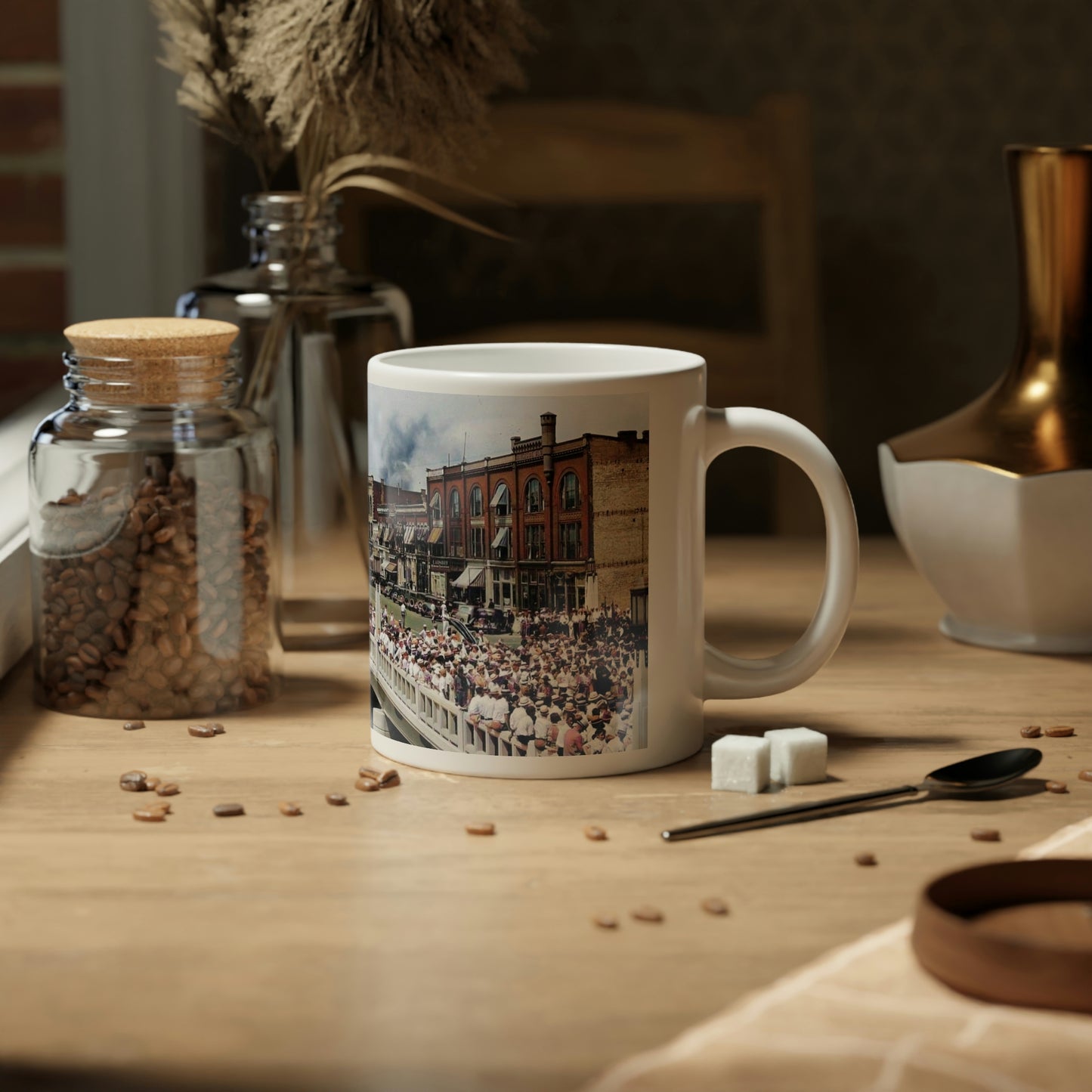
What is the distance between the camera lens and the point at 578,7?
1.47 m

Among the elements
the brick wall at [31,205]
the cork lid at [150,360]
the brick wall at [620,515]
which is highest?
the brick wall at [31,205]

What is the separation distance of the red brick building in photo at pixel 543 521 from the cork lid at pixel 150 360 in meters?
0.16

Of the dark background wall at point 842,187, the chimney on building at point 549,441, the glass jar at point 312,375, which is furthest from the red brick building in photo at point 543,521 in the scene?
the dark background wall at point 842,187

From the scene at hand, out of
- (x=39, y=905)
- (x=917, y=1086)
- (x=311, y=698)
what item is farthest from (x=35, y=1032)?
(x=311, y=698)

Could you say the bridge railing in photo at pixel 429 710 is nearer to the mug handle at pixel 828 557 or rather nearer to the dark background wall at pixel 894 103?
the mug handle at pixel 828 557

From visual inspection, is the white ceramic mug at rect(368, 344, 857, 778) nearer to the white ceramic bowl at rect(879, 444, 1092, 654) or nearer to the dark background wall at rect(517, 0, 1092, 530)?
the white ceramic bowl at rect(879, 444, 1092, 654)

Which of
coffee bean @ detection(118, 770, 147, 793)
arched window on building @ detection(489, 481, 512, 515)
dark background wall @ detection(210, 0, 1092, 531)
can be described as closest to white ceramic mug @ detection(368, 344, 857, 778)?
arched window on building @ detection(489, 481, 512, 515)

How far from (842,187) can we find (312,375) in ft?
2.70

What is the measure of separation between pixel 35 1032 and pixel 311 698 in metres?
0.34

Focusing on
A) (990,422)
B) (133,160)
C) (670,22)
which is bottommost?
(990,422)

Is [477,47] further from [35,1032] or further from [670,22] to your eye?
[670,22]

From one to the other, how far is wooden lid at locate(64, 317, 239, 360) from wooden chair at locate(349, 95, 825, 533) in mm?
651

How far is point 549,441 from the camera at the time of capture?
613mm

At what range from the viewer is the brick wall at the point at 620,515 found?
62 centimetres
